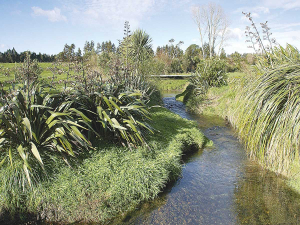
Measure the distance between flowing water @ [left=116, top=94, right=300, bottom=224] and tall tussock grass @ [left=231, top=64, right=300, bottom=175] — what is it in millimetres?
600

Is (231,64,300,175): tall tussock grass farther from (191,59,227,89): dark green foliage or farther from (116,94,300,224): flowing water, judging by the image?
(191,59,227,89): dark green foliage

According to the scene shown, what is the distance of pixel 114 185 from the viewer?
4.03 m

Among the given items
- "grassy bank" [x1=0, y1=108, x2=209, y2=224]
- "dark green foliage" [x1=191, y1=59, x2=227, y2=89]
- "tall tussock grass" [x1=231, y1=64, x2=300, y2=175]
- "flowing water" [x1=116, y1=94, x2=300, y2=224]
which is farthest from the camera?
"dark green foliage" [x1=191, y1=59, x2=227, y2=89]

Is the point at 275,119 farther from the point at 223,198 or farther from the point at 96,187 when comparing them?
the point at 96,187

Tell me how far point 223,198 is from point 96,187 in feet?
7.68

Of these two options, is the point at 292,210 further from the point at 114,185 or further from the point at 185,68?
the point at 185,68

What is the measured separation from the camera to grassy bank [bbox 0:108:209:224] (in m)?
3.62

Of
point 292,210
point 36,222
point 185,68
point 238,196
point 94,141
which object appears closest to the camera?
point 36,222

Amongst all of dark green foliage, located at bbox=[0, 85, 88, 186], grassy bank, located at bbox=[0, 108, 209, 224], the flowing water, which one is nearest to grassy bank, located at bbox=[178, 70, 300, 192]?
the flowing water

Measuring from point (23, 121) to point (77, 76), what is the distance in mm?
1666

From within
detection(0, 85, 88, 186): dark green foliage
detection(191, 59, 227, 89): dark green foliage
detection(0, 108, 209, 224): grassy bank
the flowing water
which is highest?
detection(191, 59, 227, 89): dark green foliage

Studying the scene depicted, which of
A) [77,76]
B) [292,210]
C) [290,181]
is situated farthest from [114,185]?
[290,181]

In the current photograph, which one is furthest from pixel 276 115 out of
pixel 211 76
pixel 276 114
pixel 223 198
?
pixel 211 76

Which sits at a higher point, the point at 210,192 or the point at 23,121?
the point at 23,121
